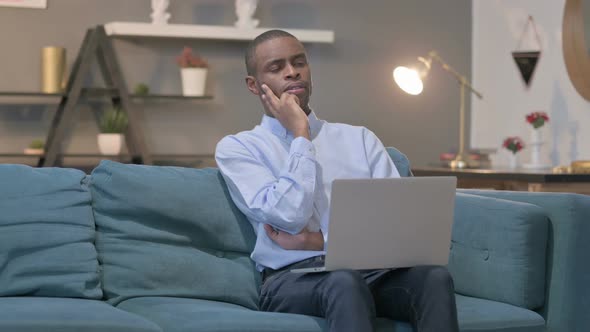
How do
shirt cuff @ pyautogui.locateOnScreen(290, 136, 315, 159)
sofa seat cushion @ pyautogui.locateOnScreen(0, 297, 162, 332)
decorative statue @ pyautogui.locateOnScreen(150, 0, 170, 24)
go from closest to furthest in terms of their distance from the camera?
1. sofa seat cushion @ pyautogui.locateOnScreen(0, 297, 162, 332)
2. shirt cuff @ pyautogui.locateOnScreen(290, 136, 315, 159)
3. decorative statue @ pyautogui.locateOnScreen(150, 0, 170, 24)

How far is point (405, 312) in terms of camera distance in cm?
224

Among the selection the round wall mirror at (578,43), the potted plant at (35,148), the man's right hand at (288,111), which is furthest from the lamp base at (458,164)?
the man's right hand at (288,111)

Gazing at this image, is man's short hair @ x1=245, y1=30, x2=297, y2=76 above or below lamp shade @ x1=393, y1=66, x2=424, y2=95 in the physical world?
below

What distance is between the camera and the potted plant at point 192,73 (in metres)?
5.40

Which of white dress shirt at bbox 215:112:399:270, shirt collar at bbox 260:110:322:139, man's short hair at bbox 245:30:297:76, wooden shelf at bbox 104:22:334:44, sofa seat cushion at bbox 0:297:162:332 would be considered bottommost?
sofa seat cushion at bbox 0:297:162:332

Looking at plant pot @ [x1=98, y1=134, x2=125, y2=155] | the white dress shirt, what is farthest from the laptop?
plant pot @ [x1=98, y1=134, x2=125, y2=155]

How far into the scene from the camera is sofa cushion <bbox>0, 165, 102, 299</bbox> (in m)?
2.35

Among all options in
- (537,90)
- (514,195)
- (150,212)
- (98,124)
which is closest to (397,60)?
(537,90)

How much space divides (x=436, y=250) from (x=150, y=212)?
800mm

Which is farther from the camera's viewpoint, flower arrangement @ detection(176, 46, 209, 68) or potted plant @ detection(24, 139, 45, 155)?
flower arrangement @ detection(176, 46, 209, 68)

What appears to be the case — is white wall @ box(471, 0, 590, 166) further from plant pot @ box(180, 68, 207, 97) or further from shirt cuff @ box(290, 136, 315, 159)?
shirt cuff @ box(290, 136, 315, 159)

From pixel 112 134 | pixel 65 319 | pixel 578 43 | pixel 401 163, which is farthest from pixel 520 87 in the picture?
pixel 65 319

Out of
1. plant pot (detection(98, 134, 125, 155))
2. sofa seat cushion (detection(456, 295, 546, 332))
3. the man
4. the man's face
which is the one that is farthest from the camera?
plant pot (detection(98, 134, 125, 155))

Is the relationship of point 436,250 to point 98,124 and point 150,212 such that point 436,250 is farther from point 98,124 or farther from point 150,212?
point 98,124
